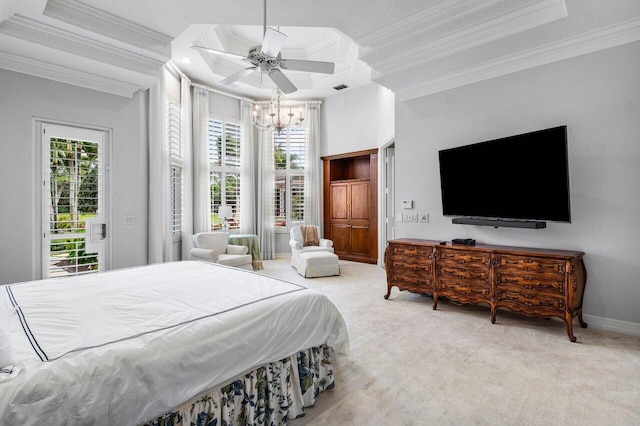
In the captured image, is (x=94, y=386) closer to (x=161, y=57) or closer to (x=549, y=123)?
(x=161, y=57)

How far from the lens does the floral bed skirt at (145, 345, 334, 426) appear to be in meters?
1.54

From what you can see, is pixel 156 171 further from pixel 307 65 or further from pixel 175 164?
pixel 307 65

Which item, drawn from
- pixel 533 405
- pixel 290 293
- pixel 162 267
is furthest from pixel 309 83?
pixel 533 405

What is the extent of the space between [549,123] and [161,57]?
4628 mm

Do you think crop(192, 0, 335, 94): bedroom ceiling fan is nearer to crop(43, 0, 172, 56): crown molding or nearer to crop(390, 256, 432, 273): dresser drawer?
crop(43, 0, 172, 56): crown molding

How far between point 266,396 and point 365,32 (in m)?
3.82

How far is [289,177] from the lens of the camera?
7.91 metres

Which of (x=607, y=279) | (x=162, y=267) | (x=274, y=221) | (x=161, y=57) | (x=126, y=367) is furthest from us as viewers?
(x=274, y=221)

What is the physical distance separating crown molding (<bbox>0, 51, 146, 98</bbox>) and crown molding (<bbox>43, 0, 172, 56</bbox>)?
2.60ft

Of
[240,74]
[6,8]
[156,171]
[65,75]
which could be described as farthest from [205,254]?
[6,8]

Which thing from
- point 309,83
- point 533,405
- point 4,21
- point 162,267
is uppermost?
point 309,83

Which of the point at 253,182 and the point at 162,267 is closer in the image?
the point at 162,267

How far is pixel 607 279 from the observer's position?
10.6 feet

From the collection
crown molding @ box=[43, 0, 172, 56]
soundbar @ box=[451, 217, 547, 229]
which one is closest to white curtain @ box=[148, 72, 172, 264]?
crown molding @ box=[43, 0, 172, 56]
